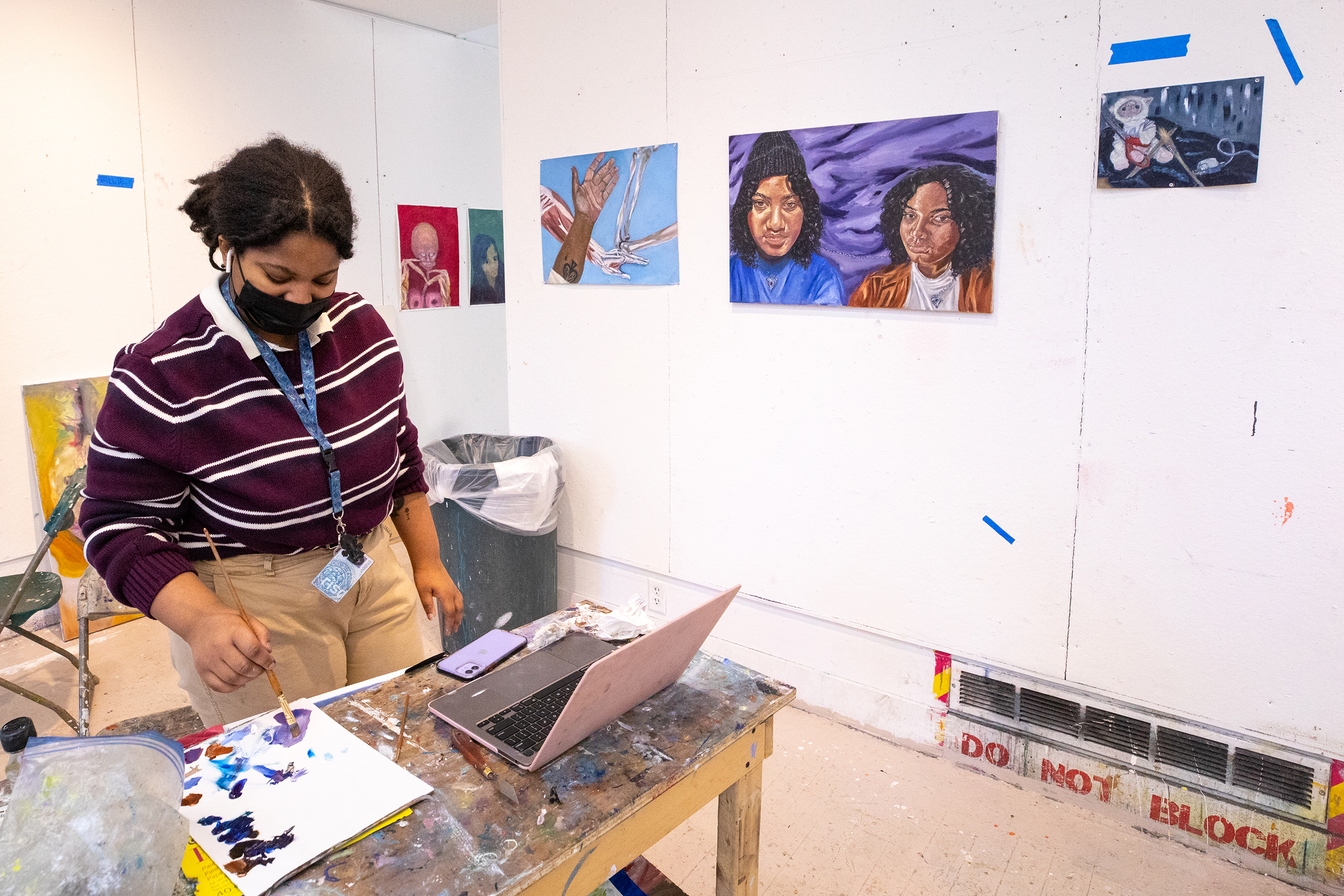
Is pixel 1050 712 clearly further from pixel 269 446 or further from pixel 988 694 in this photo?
pixel 269 446

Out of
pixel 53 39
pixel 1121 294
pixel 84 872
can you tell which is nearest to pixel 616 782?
pixel 84 872

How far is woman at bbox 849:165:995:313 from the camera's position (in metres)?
2.30

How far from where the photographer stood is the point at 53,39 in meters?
3.11

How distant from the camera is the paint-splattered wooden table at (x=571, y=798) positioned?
3.50 feet

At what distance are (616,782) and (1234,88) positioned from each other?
6.43 feet

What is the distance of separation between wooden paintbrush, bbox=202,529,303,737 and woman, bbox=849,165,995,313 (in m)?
1.81

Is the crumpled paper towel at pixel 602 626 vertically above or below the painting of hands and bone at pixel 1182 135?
below

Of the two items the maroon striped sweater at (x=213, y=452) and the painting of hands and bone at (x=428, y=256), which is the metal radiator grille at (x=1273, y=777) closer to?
the maroon striped sweater at (x=213, y=452)

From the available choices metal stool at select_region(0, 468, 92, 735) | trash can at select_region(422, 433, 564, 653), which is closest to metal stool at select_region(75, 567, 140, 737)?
metal stool at select_region(0, 468, 92, 735)

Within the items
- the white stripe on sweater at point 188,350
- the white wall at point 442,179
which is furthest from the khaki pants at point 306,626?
the white wall at point 442,179

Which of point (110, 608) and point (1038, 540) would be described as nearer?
point (1038, 540)

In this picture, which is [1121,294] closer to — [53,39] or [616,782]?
[616,782]

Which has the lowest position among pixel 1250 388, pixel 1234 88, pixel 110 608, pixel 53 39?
pixel 110 608

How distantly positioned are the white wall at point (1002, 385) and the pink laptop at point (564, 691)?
127 centimetres
